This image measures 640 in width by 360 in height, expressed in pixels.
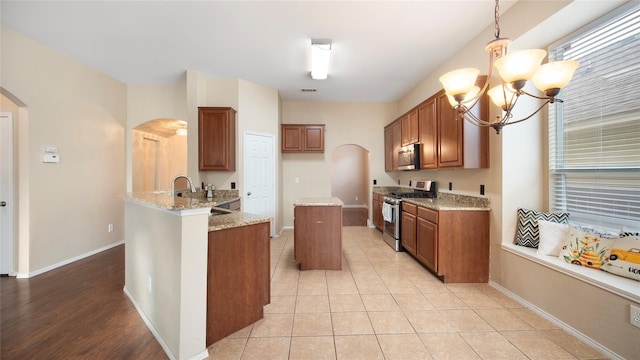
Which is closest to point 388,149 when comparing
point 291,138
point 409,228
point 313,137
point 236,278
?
point 313,137

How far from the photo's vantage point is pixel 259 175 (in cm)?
471

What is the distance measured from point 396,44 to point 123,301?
430cm

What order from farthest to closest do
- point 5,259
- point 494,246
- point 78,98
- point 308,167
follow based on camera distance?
point 308,167, point 78,98, point 5,259, point 494,246

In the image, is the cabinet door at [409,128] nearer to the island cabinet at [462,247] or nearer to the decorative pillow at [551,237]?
the island cabinet at [462,247]

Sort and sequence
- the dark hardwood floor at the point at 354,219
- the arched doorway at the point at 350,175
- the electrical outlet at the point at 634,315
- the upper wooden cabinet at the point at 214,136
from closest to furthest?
the electrical outlet at the point at 634,315 → the upper wooden cabinet at the point at 214,136 → the dark hardwood floor at the point at 354,219 → the arched doorway at the point at 350,175

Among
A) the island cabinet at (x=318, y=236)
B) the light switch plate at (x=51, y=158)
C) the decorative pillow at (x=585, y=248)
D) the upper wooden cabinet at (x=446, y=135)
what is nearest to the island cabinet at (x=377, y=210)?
the upper wooden cabinet at (x=446, y=135)

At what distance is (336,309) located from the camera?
226 centimetres

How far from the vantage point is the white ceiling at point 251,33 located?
2438 millimetres

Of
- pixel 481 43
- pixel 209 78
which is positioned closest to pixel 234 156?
pixel 209 78

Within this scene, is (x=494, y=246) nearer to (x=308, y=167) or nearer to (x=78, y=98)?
(x=308, y=167)

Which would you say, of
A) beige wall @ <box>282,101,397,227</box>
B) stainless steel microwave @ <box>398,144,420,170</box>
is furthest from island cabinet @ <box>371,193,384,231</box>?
stainless steel microwave @ <box>398,144,420,170</box>

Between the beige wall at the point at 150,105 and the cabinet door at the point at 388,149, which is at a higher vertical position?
the beige wall at the point at 150,105

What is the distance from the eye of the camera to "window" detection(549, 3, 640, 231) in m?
1.84

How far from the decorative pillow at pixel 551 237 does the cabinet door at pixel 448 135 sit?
0.96 meters
